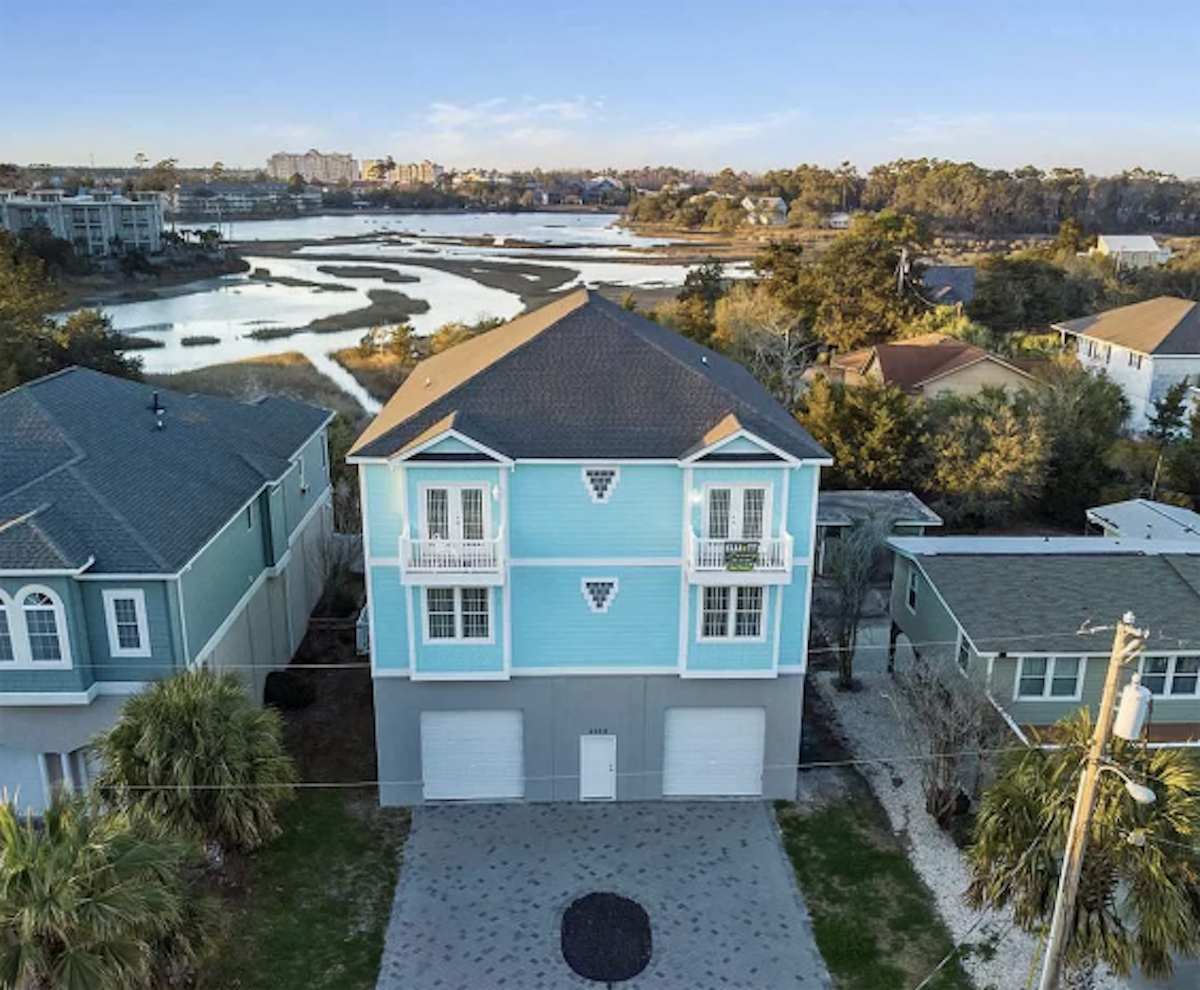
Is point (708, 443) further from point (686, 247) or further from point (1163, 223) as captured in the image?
point (1163, 223)

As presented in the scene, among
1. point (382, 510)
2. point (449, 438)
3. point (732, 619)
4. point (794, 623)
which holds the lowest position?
point (794, 623)

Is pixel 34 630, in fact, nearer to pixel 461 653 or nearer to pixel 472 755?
pixel 461 653

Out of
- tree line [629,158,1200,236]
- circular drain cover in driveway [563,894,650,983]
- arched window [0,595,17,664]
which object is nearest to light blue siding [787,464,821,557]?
circular drain cover in driveway [563,894,650,983]

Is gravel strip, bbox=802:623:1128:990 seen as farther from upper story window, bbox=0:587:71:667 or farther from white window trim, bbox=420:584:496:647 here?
upper story window, bbox=0:587:71:667

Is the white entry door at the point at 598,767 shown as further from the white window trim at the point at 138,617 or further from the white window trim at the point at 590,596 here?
the white window trim at the point at 138,617

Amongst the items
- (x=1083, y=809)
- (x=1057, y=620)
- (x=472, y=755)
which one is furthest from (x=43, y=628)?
(x=1057, y=620)

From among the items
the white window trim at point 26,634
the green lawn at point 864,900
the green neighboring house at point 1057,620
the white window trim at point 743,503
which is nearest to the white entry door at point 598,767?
the green lawn at point 864,900

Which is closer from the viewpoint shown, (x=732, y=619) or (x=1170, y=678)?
(x=732, y=619)
